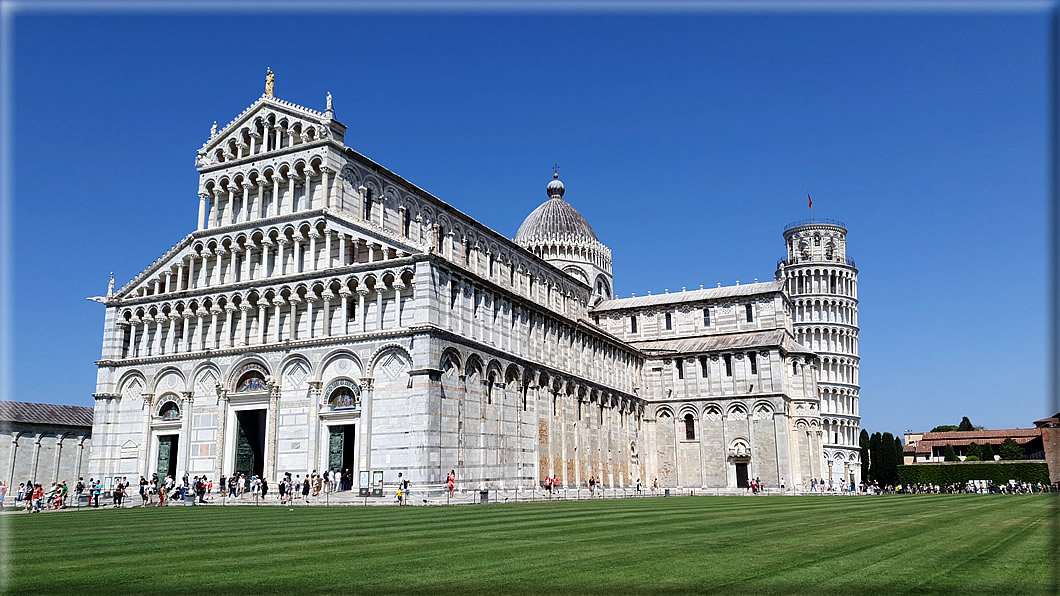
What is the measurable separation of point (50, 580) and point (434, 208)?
157ft

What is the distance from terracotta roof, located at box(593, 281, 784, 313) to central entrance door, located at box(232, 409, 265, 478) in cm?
4317

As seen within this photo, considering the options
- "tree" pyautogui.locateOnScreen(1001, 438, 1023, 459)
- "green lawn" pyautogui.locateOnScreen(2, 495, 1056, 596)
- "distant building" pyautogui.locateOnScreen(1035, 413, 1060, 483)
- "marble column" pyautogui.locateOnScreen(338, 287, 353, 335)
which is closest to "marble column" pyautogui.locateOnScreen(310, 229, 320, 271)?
"marble column" pyautogui.locateOnScreen(338, 287, 353, 335)

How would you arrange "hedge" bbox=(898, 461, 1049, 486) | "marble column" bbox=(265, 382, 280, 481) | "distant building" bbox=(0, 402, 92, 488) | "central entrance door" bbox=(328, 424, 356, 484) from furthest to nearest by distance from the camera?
"hedge" bbox=(898, 461, 1049, 486) → "distant building" bbox=(0, 402, 92, 488) → "marble column" bbox=(265, 382, 280, 481) → "central entrance door" bbox=(328, 424, 356, 484)

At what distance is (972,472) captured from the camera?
304 feet

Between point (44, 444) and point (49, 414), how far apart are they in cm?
301

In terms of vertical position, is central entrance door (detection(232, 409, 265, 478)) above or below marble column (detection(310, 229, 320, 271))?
below

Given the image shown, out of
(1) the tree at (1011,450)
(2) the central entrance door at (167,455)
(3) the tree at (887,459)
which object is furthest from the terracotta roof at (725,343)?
(1) the tree at (1011,450)

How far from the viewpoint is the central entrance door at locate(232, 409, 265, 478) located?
157 feet

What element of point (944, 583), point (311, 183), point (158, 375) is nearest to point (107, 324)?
point (158, 375)

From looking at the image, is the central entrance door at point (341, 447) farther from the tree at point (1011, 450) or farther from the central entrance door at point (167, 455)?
the tree at point (1011, 450)

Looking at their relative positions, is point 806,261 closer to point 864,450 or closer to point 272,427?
point 864,450

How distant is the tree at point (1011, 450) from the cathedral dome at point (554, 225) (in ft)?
208

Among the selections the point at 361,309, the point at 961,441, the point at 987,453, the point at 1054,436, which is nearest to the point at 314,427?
the point at 361,309

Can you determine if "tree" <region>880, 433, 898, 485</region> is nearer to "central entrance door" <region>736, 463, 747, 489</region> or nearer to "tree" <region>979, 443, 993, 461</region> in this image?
"tree" <region>979, 443, 993, 461</region>
